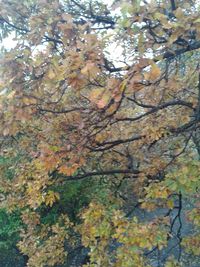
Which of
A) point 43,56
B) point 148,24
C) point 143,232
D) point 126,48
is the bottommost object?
point 143,232

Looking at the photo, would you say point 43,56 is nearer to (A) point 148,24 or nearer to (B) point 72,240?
(A) point 148,24

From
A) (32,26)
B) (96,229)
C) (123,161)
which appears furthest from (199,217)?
(32,26)

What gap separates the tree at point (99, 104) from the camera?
2.29 metres

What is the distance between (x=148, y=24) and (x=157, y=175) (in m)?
1.90

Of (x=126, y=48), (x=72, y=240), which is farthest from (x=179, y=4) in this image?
(x=72, y=240)

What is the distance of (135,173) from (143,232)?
1235mm

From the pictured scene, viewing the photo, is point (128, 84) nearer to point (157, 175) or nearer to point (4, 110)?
point (4, 110)

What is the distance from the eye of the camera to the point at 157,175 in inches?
156

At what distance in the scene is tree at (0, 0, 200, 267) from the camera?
2.29m

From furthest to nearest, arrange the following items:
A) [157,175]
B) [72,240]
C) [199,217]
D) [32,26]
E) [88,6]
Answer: [72,240] → [157,175] → [88,6] → [199,217] → [32,26]

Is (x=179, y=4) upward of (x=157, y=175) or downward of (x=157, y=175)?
upward

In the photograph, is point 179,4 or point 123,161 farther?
point 123,161

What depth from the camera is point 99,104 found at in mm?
2088

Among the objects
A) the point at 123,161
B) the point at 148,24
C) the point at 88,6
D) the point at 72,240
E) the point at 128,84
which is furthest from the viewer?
the point at 72,240
